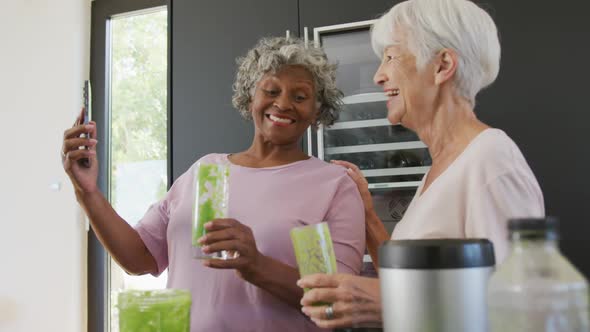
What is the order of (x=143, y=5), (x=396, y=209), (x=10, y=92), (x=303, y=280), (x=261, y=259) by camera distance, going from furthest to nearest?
(x=10, y=92), (x=143, y=5), (x=396, y=209), (x=261, y=259), (x=303, y=280)

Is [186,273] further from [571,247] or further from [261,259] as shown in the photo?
[571,247]

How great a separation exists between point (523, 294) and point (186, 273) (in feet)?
2.75

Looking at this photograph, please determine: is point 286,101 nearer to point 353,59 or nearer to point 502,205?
point 502,205

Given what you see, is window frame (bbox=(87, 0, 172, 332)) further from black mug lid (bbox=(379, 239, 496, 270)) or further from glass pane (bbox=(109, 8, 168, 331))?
black mug lid (bbox=(379, 239, 496, 270))

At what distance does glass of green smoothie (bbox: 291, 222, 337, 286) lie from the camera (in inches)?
28.6

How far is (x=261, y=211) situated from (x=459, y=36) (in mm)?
524

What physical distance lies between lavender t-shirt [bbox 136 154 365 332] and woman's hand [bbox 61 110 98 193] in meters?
0.19

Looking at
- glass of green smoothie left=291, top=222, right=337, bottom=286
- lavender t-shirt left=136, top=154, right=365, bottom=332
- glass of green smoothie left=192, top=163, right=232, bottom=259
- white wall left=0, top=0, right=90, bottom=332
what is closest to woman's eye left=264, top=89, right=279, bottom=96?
lavender t-shirt left=136, top=154, right=365, bottom=332

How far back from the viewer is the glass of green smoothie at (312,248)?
2.38ft

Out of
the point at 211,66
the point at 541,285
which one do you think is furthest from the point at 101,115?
the point at 541,285

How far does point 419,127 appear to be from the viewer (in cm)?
109

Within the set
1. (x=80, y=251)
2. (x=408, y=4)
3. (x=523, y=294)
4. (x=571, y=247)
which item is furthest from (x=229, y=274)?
(x=80, y=251)

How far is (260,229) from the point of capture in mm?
1181

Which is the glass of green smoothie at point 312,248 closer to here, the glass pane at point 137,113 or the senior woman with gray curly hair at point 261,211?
the senior woman with gray curly hair at point 261,211
